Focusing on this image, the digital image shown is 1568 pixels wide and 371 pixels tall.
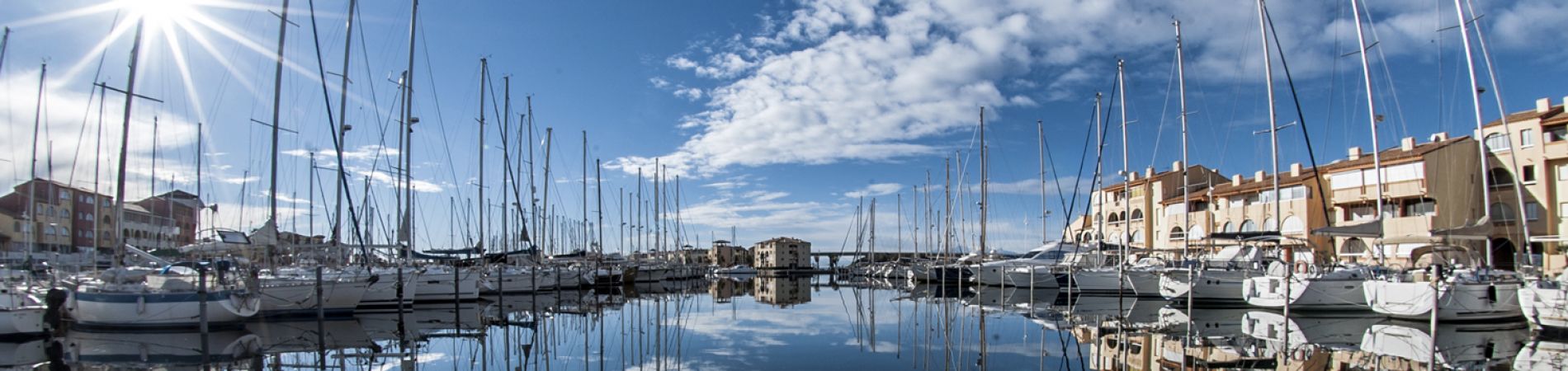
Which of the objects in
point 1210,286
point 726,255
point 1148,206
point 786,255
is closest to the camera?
point 1210,286

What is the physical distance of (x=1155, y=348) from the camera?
1759cm

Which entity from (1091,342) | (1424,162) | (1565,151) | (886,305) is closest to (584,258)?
(886,305)

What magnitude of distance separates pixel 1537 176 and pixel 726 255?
321 ft

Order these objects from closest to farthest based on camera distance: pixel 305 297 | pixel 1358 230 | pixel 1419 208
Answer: pixel 305 297 < pixel 1358 230 < pixel 1419 208

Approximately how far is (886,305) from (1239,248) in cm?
1372

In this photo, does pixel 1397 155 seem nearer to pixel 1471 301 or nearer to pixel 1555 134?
pixel 1555 134

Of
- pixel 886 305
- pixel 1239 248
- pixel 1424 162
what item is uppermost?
pixel 1424 162

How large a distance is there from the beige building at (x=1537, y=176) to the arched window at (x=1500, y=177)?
0.11ft

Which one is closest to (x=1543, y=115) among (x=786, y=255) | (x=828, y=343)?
(x=828, y=343)

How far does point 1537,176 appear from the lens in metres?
35.4

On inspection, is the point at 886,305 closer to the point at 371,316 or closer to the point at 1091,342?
the point at 1091,342

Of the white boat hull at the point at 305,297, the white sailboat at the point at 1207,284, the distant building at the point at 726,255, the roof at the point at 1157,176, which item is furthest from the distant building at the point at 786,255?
the white boat hull at the point at 305,297

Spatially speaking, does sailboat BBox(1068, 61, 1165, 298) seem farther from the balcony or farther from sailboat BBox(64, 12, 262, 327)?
sailboat BBox(64, 12, 262, 327)

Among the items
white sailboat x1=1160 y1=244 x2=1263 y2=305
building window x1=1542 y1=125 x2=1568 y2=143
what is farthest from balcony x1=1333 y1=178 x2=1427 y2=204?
white sailboat x1=1160 y1=244 x2=1263 y2=305
